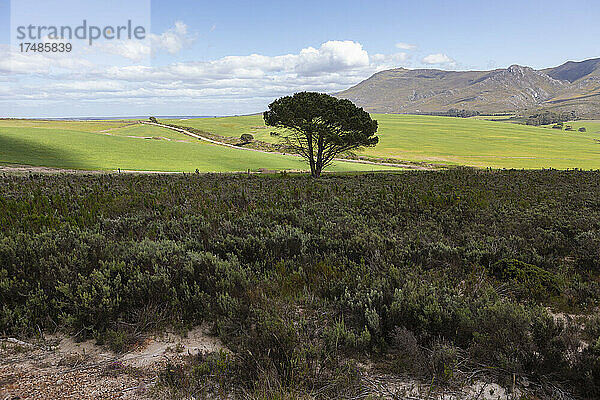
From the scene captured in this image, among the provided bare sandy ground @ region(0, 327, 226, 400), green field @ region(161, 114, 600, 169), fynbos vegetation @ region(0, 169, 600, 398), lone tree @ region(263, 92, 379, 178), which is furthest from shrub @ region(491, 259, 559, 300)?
green field @ region(161, 114, 600, 169)

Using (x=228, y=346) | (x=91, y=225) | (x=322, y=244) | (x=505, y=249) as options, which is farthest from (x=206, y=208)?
(x=505, y=249)

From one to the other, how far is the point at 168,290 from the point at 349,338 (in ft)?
8.82

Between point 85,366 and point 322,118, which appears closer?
point 85,366

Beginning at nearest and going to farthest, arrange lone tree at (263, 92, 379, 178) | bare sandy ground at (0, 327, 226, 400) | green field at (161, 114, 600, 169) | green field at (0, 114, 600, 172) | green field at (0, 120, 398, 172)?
bare sandy ground at (0, 327, 226, 400), lone tree at (263, 92, 379, 178), green field at (0, 120, 398, 172), green field at (0, 114, 600, 172), green field at (161, 114, 600, 169)

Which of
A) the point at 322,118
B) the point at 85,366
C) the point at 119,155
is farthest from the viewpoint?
the point at 119,155

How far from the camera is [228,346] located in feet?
13.2

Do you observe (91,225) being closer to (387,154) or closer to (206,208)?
(206,208)

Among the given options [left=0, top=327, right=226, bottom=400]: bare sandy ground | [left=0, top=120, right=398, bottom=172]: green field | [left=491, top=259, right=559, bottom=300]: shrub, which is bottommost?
[left=0, top=327, right=226, bottom=400]: bare sandy ground

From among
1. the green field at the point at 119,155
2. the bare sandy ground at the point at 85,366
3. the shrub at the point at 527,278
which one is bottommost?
the bare sandy ground at the point at 85,366

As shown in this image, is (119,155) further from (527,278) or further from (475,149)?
(475,149)

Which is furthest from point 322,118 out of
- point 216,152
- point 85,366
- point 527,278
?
point 216,152

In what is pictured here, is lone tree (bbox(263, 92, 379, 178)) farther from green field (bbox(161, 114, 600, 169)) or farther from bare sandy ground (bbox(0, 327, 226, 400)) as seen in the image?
green field (bbox(161, 114, 600, 169))

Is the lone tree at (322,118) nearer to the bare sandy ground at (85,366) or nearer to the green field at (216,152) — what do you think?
the green field at (216,152)

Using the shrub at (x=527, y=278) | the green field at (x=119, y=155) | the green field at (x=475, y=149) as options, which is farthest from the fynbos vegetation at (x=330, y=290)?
the green field at (x=475, y=149)
